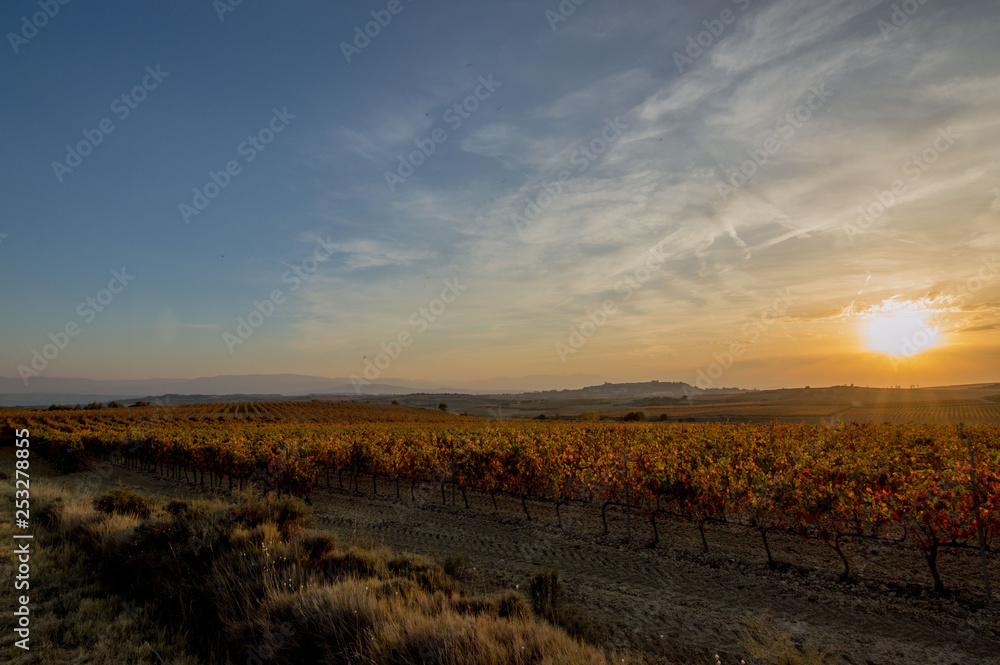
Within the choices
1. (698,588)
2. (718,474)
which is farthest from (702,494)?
(698,588)

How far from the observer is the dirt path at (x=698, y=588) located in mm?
6812

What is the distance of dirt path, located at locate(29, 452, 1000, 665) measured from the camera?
681 cm

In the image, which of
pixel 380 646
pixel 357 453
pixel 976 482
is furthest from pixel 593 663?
pixel 357 453

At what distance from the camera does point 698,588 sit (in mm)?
9109

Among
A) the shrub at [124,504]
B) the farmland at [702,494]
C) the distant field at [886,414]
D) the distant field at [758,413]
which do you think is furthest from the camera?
the distant field at [758,413]

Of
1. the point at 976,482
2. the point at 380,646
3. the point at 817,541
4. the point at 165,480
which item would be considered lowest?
the point at 165,480

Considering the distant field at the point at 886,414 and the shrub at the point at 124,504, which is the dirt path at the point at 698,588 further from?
the distant field at the point at 886,414

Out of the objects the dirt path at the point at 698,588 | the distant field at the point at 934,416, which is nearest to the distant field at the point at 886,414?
the distant field at the point at 934,416

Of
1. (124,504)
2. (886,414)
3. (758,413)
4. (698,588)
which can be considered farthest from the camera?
(758,413)

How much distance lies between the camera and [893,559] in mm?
10617

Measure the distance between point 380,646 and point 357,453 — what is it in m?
18.6

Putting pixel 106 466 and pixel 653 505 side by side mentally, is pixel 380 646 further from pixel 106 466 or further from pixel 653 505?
pixel 106 466

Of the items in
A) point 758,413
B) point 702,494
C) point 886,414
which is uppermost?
point 702,494

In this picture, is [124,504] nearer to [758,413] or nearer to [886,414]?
[886,414]
